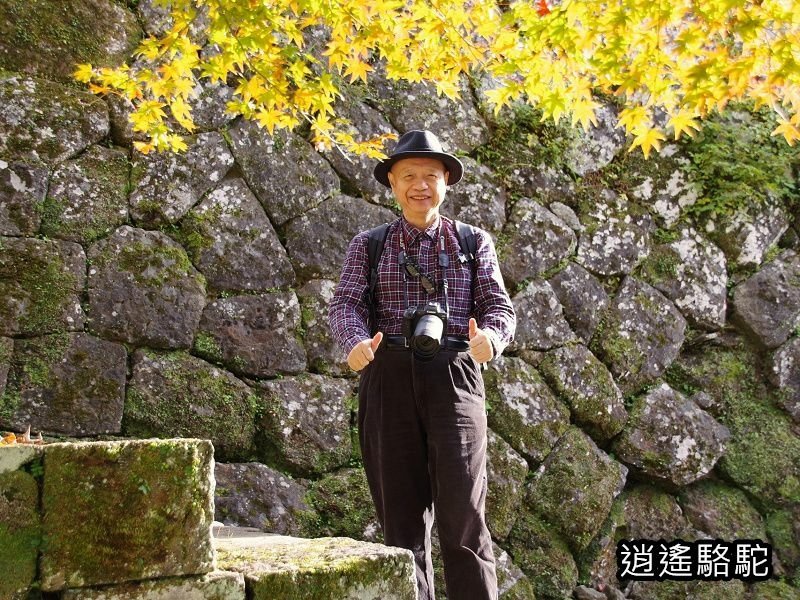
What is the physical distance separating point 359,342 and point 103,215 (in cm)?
217

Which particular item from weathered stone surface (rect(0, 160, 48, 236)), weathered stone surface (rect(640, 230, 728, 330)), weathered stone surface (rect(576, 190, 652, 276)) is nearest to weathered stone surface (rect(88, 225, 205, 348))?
weathered stone surface (rect(0, 160, 48, 236))

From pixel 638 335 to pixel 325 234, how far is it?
84.3 inches

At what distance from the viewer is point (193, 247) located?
4102mm

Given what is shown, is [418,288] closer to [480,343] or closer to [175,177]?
[480,343]

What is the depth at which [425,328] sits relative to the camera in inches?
92.2

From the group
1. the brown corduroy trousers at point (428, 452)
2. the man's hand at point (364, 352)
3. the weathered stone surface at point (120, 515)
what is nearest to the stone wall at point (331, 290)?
the brown corduroy trousers at point (428, 452)

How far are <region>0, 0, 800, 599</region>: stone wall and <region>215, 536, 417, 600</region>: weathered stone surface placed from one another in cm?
199

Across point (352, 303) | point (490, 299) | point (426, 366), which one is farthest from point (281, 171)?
point (426, 366)

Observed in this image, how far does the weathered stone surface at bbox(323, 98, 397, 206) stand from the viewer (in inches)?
181

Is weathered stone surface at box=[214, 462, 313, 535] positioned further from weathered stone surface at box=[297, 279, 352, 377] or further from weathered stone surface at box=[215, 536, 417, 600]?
weathered stone surface at box=[215, 536, 417, 600]

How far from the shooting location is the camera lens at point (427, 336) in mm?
2328

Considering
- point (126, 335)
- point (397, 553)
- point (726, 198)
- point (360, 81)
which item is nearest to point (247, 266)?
point (126, 335)

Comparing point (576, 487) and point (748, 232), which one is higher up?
point (748, 232)

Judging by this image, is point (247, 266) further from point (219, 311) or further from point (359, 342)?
point (359, 342)
